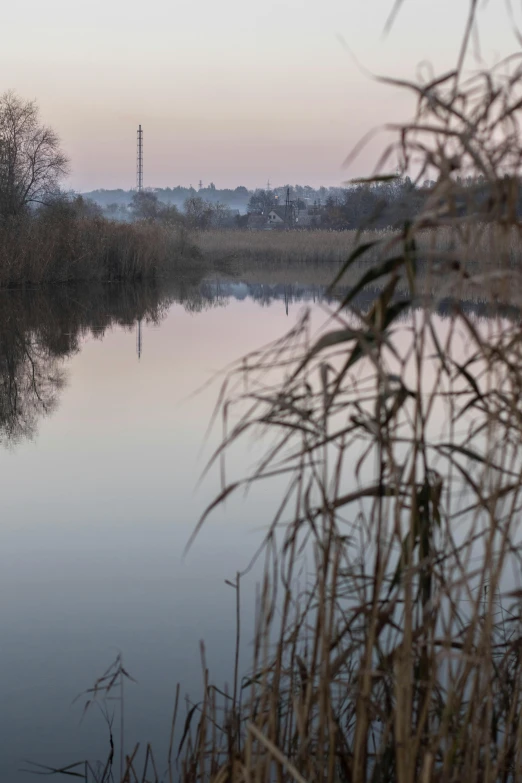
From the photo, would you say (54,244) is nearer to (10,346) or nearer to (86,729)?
(10,346)

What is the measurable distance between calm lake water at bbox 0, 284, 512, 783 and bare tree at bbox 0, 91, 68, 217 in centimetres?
1523

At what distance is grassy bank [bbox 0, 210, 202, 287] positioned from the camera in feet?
50.9

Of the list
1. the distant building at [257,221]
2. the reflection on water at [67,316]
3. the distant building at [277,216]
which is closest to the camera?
the reflection on water at [67,316]

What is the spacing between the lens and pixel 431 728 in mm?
1486

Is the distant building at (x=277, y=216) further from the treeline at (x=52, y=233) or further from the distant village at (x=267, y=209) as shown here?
the treeline at (x=52, y=233)

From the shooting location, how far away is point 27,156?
23.5 metres

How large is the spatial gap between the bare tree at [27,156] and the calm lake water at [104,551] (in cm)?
1523

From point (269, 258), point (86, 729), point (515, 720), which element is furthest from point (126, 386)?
point (269, 258)

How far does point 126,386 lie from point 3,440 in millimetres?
2033

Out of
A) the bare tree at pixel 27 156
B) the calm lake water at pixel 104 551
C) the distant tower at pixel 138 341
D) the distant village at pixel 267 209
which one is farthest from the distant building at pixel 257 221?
the calm lake water at pixel 104 551

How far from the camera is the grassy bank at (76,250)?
15.5 meters

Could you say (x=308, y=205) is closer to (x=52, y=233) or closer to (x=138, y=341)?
(x=52, y=233)

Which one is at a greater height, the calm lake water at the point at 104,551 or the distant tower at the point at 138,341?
the distant tower at the point at 138,341

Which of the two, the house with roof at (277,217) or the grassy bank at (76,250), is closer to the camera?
the grassy bank at (76,250)
